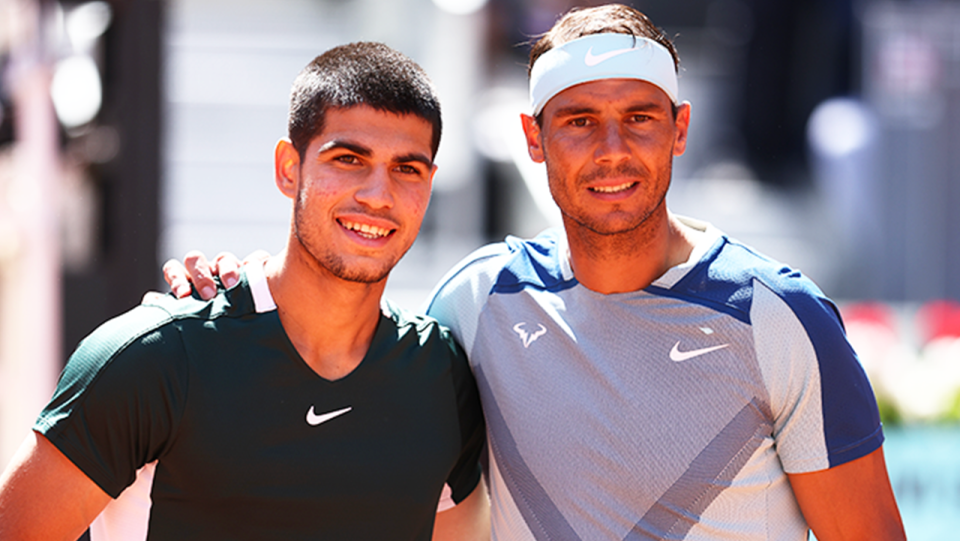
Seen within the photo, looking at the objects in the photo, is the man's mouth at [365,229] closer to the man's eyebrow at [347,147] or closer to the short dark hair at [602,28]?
the man's eyebrow at [347,147]

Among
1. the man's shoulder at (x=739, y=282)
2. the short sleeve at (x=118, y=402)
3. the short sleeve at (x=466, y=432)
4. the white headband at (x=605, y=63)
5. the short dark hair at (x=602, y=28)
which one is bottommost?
the short sleeve at (x=466, y=432)

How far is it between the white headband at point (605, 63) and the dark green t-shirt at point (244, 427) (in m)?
0.87

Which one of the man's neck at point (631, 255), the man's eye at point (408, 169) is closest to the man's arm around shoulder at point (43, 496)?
the man's eye at point (408, 169)

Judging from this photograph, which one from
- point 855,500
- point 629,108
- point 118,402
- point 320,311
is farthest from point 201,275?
point 855,500

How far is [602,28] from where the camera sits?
2.52 meters

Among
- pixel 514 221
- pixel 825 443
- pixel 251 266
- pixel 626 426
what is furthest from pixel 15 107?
pixel 825 443

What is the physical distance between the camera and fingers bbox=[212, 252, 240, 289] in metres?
2.24

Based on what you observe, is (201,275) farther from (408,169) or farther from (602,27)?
(602,27)

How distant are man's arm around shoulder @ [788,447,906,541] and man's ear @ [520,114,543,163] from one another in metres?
1.12

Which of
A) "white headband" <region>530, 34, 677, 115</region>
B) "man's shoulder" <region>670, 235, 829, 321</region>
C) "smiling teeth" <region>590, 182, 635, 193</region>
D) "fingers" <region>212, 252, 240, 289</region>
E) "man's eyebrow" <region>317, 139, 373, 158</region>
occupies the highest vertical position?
"white headband" <region>530, 34, 677, 115</region>

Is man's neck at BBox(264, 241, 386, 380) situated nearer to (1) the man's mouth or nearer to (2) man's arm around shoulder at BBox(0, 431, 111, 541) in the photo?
(1) the man's mouth

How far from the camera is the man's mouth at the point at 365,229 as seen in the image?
218 centimetres

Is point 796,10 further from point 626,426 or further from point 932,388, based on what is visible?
point 626,426

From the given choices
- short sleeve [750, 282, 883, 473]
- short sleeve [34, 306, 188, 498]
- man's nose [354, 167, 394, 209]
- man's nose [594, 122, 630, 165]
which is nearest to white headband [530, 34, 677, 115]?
man's nose [594, 122, 630, 165]
